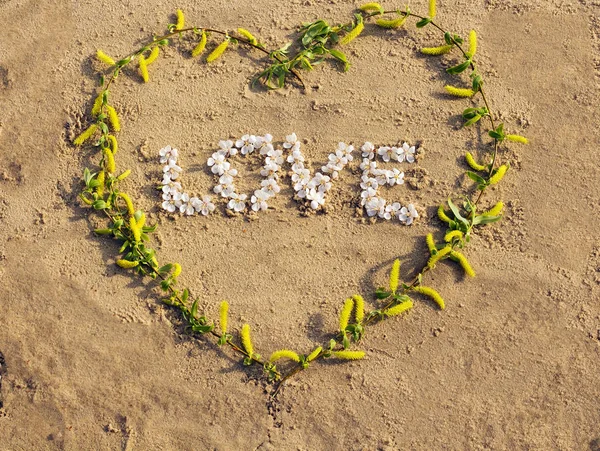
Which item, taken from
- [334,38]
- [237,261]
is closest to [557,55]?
[334,38]

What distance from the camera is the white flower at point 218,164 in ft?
10.3

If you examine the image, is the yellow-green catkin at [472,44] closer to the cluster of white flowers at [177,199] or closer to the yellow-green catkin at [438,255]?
the yellow-green catkin at [438,255]

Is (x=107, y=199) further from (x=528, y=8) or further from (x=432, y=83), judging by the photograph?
(x=528, y=8)

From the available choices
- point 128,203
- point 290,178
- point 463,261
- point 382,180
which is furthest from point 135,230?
point 463,261

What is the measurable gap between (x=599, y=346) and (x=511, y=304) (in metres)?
0.53

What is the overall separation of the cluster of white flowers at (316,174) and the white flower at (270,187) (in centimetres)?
11

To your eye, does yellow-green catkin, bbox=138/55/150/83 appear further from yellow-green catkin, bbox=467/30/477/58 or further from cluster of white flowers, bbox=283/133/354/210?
Result: yellow-green catkin, bbox=467/30/477/58

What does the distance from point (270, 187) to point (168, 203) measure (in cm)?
60

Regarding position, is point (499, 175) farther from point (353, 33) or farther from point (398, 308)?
point (353, 33)

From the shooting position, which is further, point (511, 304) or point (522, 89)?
point (522, 89)

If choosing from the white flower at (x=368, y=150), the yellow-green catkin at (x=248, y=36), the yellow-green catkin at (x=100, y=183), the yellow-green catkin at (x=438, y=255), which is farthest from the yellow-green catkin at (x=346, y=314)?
the yellow-green catkin at (x=248, y=36)

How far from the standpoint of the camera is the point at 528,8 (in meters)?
3.30

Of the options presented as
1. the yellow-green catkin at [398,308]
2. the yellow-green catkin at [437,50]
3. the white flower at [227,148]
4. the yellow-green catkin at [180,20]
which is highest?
the yellow-green catkin at [180,20]

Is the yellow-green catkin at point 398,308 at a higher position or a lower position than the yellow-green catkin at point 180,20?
lower
